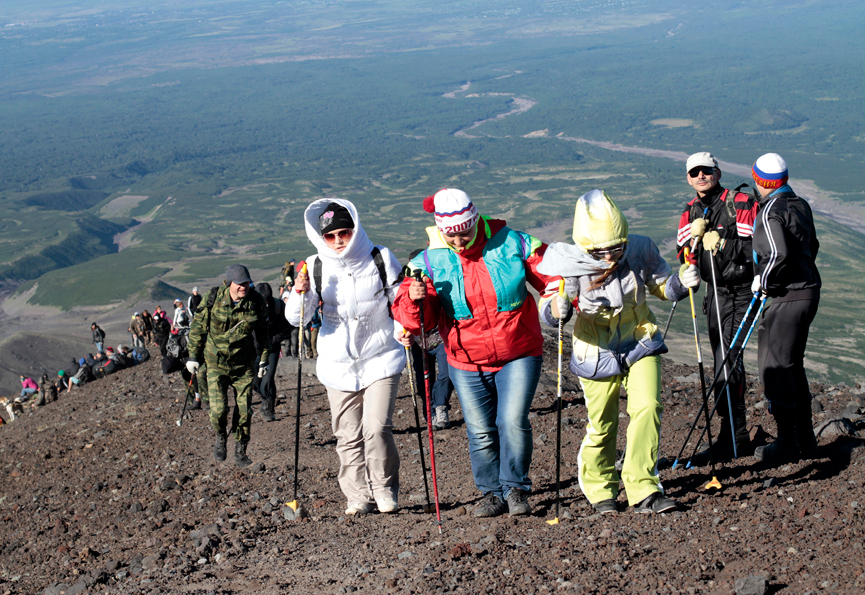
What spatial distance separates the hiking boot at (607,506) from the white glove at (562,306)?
4.28ft

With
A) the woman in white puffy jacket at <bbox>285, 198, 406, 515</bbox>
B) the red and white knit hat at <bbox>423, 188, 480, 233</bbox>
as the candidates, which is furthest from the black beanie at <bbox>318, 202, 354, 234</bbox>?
the red and white knit hat at <bbox>423, 188, 480, 233</bbox>

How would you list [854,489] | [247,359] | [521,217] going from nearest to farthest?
[854,489] < [247,359] < [521,217]

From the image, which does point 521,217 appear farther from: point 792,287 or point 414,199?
point 792,287

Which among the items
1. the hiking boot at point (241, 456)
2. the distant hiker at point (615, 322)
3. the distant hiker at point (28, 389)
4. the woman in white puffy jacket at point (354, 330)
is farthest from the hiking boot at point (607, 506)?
the distant hiker at point (28, 389)

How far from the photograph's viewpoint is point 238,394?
26.8 feet

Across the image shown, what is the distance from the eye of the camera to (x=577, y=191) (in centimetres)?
17062

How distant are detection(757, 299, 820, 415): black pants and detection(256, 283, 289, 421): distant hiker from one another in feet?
14.8

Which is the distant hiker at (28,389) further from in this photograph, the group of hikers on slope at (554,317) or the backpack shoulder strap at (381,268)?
the backpack shoulder strap at (381,268)

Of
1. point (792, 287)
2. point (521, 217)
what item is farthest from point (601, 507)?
point (521, 217)

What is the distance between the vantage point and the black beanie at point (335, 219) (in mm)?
5570

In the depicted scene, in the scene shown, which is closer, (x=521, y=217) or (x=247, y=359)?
(x=247, y=359)

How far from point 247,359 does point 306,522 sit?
7.30 feet

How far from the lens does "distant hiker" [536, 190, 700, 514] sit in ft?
15.4

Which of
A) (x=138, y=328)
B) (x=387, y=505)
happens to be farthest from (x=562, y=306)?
(x=138, y=328)
